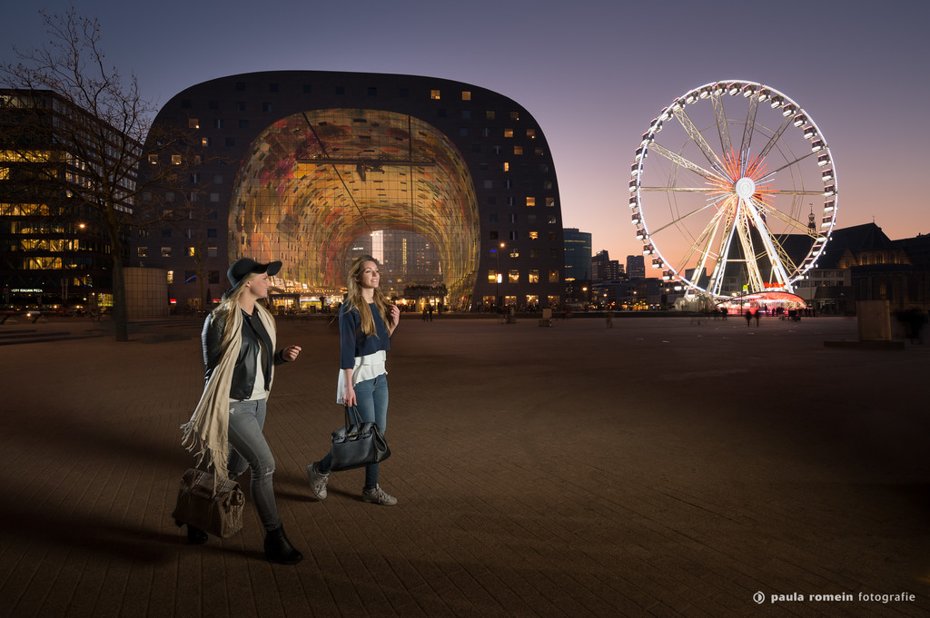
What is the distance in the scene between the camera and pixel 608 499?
5074 mm

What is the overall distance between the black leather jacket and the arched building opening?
75597 millimetres

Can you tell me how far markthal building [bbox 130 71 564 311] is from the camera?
73375 mm

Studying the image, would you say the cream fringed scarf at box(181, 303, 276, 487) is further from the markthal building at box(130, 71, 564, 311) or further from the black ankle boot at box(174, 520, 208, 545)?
the markthal building at box(130, 71, 564, 311)

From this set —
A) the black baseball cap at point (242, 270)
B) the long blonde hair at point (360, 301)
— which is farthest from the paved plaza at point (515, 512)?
the black baseball cap at point (242, 270)

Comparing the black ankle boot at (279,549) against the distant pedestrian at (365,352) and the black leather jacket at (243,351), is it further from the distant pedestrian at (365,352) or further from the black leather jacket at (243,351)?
the black leather jacket at (243,351)

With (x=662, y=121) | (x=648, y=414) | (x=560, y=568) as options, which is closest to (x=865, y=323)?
(x=648, y=414)

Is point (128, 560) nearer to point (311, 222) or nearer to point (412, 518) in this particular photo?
point (412, 518)

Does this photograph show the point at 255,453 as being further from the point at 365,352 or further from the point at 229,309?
the point at 365,352

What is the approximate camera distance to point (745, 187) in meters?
48.0

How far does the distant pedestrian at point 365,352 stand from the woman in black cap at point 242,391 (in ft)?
2.57

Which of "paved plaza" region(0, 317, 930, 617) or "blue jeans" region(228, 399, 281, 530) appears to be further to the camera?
"blue jeans" region(228, 399, 281, 530)

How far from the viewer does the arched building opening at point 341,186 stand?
75.5 metres

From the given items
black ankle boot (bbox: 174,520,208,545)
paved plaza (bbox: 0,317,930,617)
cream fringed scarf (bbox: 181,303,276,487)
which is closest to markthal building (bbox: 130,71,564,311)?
paved plaza (bbox: 0,317,930,617)

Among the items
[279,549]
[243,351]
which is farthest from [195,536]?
[243,351]
